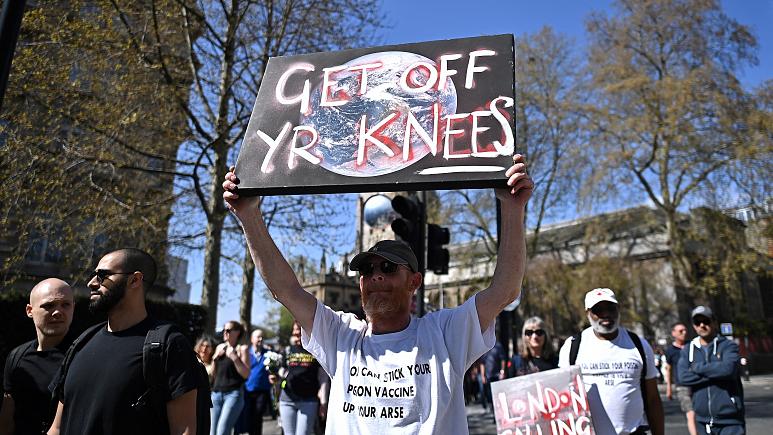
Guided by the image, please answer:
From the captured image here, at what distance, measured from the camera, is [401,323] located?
2557 millimetres

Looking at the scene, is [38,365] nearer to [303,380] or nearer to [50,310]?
[50,310]

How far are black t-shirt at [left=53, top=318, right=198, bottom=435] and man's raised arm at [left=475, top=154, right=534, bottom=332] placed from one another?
56.8 inches

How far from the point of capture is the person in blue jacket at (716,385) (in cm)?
506

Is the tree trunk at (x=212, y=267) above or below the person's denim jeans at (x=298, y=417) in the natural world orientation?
above

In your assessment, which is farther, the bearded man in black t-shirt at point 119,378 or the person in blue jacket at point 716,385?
the person in blue jacket at point 716,385

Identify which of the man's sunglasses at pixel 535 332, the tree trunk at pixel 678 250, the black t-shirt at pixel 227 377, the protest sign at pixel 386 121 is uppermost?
the tree trunk at pixel 678 250

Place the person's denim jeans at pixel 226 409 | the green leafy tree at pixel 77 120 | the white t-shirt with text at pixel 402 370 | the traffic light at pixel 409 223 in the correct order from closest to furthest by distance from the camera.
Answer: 1. the white t-shirt with text at pixel 402 370
2. the traffic light at pixel 409 223
3. the person's denim jeans at pixel 226 409
4. the green leafy tree at pixel 77 120

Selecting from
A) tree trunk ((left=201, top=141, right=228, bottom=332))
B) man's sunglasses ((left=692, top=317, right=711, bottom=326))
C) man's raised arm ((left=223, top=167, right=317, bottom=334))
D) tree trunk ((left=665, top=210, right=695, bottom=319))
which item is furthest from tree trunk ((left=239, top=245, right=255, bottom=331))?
tree trunk ((left=665, top=210, right=695, bottom=319))

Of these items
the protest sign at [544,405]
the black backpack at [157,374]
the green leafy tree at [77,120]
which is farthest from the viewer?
the green leafy tree at [77,120]

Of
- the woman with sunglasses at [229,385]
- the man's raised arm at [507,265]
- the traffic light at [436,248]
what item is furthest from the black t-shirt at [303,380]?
the man's raised arm at [507,265]

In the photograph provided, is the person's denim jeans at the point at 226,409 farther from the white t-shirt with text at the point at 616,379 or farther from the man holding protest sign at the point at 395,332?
the man holding protest sign at the point at 395,332

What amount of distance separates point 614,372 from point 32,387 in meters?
3.90

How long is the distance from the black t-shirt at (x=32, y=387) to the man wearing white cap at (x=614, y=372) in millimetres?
3603

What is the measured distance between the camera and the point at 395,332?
8.27 feet
